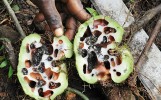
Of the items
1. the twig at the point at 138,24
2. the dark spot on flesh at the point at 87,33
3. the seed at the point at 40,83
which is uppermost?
the dark spot on flesh at the point at 87,33

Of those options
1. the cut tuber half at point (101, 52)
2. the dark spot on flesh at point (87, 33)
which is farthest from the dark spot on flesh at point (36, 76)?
the dark spot on flesh at point (87, 33)

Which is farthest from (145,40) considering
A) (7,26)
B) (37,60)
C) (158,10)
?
(7,26)

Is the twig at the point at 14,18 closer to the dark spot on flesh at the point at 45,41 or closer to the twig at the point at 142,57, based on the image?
the dark spot on flesh at the point at 45,41

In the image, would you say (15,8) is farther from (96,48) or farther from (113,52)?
(113,52)

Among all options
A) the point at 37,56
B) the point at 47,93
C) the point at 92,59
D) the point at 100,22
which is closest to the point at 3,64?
the point at 37,56

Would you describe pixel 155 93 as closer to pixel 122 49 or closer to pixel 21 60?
pixel 122 49

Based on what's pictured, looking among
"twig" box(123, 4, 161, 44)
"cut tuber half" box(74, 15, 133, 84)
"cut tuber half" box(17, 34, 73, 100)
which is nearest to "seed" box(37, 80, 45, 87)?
"cut tuber half" box(17, 34, 73, 100)

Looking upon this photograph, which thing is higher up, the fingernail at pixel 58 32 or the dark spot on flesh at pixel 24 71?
the fingernail at pixel 58 32
